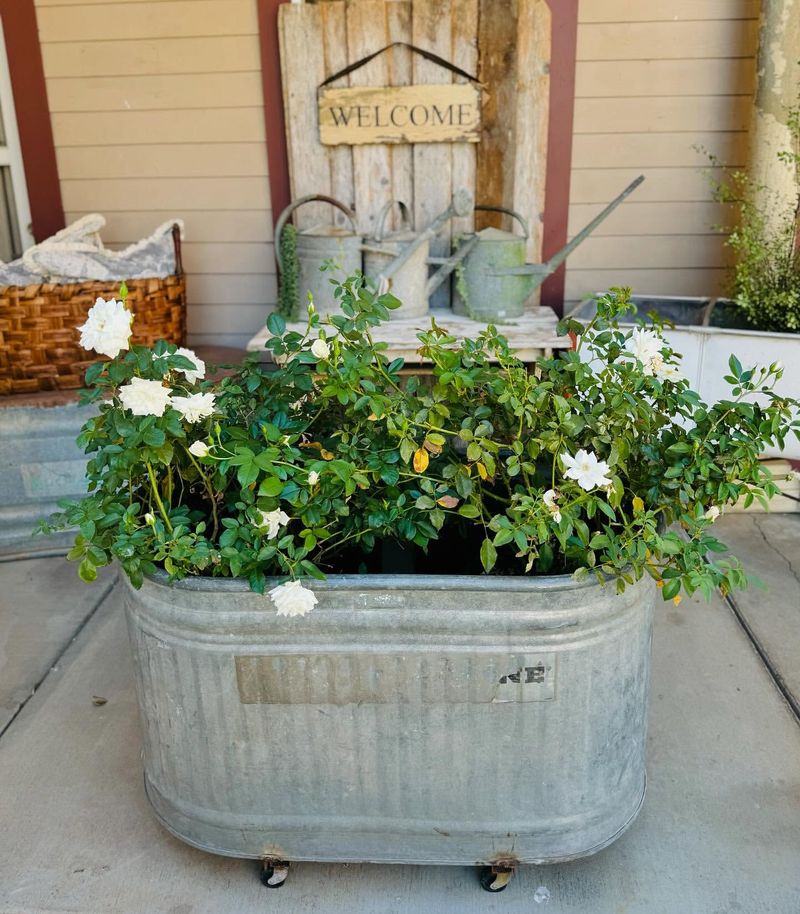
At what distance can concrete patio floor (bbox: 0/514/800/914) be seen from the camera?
1.57 meters

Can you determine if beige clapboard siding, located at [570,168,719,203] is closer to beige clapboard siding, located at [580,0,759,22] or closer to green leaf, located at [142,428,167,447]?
beige clapboard siding, located at [580,0,759,22]

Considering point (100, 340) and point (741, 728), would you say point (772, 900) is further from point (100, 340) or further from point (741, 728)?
point (100, 340)

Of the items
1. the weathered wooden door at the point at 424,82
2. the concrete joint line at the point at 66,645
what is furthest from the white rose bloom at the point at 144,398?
the weathered wooden door at the point at 424,82

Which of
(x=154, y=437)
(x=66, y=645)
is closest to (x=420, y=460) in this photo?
(x=154, y=437)

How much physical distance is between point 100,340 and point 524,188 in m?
2.10

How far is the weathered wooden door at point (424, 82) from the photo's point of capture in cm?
294

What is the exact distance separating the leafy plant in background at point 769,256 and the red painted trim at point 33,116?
90.8 inches

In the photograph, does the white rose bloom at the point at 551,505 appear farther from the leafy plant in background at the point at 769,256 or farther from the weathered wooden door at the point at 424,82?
the weathered wooden door at the point at 424,82

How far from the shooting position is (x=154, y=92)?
315 centimetres

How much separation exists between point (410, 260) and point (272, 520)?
1674 mm

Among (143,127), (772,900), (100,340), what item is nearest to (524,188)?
(143,127)

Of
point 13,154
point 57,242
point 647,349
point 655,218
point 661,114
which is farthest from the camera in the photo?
point 13,154

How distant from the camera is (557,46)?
9.75 feet

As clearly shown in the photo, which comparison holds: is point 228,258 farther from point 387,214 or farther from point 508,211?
point 508,211
